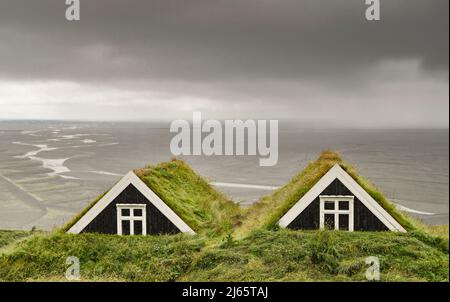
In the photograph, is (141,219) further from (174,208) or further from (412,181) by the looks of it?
(412,181)

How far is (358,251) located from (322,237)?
1228 millimetres

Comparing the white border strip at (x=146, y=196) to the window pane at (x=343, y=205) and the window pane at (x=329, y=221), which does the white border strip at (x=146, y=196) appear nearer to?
the window pane at (x=329, y=221)

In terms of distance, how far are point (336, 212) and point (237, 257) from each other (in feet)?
12.7

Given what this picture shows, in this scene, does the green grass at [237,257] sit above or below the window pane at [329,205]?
below

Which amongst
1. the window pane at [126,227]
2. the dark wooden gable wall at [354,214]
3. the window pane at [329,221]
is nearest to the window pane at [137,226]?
the window pane at [126,227]

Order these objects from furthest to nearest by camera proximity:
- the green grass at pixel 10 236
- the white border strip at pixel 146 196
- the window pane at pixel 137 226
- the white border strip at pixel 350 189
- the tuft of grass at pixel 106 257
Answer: the green grass at pixel 10 236
the window pane at pixel 137 226
the white border strip at pixel 146 196
the white border strip at pixel 350 189
the tuft of grass at pixel 106 257

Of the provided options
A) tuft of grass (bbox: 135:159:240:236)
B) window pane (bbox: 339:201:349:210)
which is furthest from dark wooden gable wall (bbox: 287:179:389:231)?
tuft of grass (bbox: 135:159:240:236)

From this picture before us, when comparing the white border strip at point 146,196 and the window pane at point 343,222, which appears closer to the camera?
the window pane at point 343,222

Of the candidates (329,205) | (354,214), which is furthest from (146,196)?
(354,214)

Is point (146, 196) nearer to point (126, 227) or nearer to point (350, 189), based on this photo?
point (126, 227)

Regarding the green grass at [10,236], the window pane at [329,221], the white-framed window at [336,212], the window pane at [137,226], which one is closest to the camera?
the white-framed window at [336,212]

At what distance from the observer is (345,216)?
14.9 meters

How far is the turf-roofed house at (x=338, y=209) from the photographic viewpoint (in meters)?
14.7
